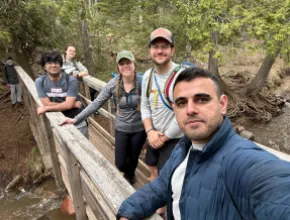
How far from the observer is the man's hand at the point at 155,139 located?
235cm

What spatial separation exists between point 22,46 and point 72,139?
24.3ft

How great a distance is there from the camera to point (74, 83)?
11.0ft

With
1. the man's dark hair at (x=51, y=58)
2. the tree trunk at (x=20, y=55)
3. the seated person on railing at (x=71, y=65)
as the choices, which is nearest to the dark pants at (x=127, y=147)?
the man's dark hair at (x=51, y=58)

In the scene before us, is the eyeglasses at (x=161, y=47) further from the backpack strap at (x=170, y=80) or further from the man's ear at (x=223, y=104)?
the man's ear at (x=223, y=104)

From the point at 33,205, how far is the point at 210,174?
15.4 ft

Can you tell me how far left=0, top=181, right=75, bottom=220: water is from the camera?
4246mm

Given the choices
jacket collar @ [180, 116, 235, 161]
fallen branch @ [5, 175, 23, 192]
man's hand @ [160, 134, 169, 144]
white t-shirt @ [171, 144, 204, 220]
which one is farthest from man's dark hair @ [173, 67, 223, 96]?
fallen branch @ [5, 175, 23, 192]

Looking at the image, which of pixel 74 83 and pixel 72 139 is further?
pixel 74 83

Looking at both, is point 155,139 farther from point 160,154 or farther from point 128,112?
point 128,112

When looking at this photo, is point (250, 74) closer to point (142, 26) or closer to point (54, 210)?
point (142, 26)

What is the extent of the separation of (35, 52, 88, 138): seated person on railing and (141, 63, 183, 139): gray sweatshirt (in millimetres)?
1256

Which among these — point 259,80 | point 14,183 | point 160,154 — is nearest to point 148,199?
point 160,154

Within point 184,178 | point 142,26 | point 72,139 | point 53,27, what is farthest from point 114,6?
point 184,178

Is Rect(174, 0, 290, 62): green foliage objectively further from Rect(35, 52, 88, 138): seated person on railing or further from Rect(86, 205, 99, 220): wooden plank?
Rect(86, 205, 99, 220): wooden plank
